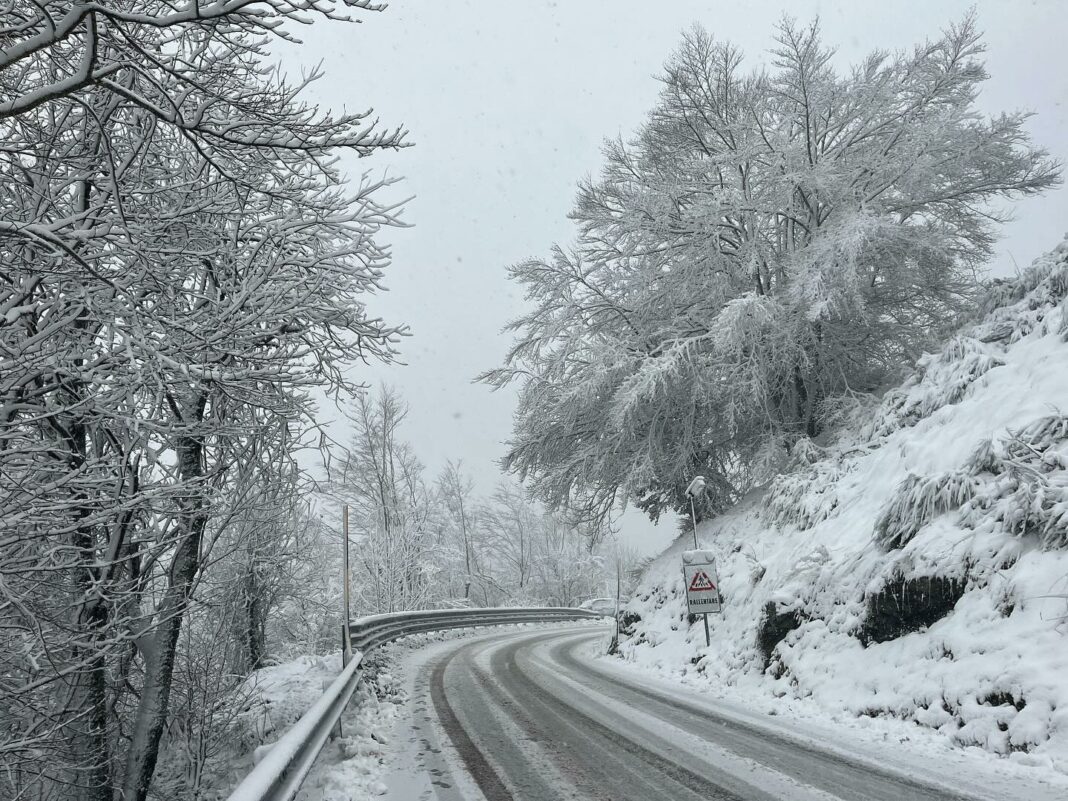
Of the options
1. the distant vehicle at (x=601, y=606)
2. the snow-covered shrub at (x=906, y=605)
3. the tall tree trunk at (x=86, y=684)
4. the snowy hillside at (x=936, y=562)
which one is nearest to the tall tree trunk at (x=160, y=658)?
the tall tree trunk at (x=86, y=684)

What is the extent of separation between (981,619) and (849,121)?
41.6 ft

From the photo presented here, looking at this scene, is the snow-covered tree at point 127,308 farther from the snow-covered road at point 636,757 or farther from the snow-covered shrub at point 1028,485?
the snow-covered shrub at point 1028,485

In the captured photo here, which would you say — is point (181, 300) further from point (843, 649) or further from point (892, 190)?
point (892, 190)

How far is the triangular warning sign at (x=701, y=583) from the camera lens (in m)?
11.4

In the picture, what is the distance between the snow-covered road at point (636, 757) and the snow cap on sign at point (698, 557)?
9.27 feet

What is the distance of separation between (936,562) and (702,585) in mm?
4860

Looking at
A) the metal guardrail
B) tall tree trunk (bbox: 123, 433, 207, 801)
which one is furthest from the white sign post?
tall tree trunk (bbox: 123, 433, 207, 801)

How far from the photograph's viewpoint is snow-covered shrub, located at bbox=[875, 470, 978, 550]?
7588mm

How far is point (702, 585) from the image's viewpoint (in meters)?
11.4

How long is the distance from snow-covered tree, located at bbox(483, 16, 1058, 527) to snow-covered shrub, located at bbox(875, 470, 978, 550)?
16.3 ft

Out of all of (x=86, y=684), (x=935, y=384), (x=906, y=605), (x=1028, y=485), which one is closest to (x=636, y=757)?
(x=906, y=605)

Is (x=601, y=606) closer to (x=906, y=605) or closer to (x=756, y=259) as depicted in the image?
(x=756, y=259)

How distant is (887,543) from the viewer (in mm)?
8203

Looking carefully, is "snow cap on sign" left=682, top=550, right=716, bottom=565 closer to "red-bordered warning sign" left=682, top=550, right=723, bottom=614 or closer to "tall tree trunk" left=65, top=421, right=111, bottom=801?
"red-bordered warning sign" left=682, top=550, right=723, bottom=614
